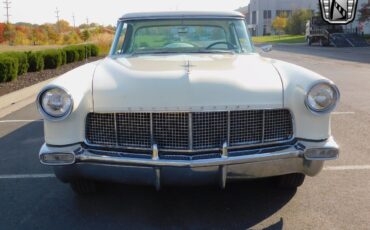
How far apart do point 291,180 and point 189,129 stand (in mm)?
1252

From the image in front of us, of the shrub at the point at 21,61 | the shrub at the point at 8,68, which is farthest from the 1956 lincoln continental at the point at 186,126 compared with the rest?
the shrub at the point at 21,61

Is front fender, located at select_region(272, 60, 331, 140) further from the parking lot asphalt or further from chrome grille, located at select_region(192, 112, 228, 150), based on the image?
the parking lot asphalt

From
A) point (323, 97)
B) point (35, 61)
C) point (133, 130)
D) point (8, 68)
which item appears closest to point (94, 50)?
point (35, 61)

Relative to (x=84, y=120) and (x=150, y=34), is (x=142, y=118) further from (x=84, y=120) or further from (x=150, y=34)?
(x=150, y=34)

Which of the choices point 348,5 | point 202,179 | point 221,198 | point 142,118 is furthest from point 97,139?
point 348,5

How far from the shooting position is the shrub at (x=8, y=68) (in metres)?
11.8

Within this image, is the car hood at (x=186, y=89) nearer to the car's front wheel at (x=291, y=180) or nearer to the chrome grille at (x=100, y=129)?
the chrome grille at (x=100, y=129)

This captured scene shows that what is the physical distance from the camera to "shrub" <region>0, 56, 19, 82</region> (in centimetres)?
1180

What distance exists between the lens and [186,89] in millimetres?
3307

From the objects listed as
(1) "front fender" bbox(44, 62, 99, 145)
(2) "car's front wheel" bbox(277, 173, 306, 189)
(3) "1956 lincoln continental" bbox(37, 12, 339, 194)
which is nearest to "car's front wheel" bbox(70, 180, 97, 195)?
(3) "1956 lincoln continental" bbox(37, 12, 339, 194)

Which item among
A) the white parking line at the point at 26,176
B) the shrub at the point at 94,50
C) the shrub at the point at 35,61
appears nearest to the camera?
the white parking line at the point at 26,176

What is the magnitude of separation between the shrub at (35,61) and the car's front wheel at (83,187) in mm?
12024

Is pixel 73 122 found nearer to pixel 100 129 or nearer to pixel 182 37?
pixel 100 129

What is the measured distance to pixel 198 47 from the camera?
4.89 m
